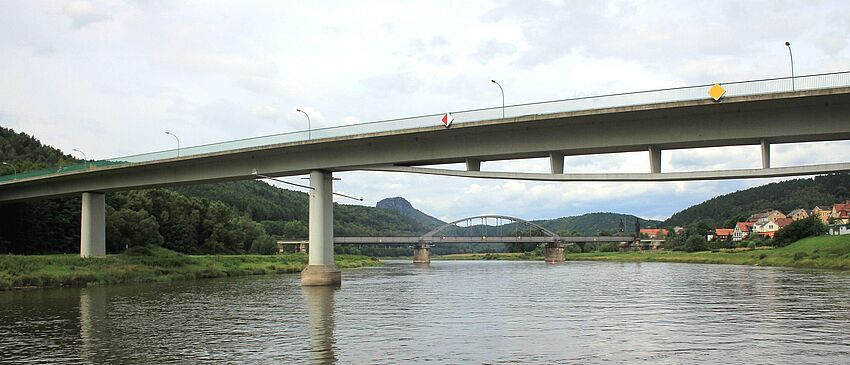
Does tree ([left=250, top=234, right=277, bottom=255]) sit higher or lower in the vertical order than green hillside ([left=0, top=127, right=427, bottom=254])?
lower

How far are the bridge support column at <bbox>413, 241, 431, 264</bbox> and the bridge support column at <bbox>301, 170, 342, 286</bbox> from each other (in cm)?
12403

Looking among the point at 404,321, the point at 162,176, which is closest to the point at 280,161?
the point at 162,176

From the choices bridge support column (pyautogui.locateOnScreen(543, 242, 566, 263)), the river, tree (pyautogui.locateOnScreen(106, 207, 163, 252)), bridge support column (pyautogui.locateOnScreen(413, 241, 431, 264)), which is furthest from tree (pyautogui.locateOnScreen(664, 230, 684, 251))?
the river

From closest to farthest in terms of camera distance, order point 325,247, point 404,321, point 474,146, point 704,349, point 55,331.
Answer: point 704,349, point 55,331, point 404,321, point 474,146, point 325,247

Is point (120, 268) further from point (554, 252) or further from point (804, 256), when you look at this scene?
point (554, 252)

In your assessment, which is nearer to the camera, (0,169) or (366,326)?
(366,326)

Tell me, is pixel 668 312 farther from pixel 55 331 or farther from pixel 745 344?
pixel 55 331

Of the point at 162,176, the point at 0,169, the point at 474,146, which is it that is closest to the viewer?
the point at 474,146

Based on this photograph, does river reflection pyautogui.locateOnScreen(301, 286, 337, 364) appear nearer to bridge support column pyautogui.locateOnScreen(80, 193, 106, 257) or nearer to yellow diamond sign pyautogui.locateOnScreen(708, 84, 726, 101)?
yellow diamond sign pyautogui.locateOnScreen(708, 84, 726, 101)

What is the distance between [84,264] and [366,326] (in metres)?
48.9

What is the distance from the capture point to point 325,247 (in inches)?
2074

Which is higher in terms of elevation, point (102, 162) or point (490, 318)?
point (102, 162)

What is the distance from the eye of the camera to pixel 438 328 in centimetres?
2673

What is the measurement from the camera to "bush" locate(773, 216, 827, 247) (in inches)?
4432
